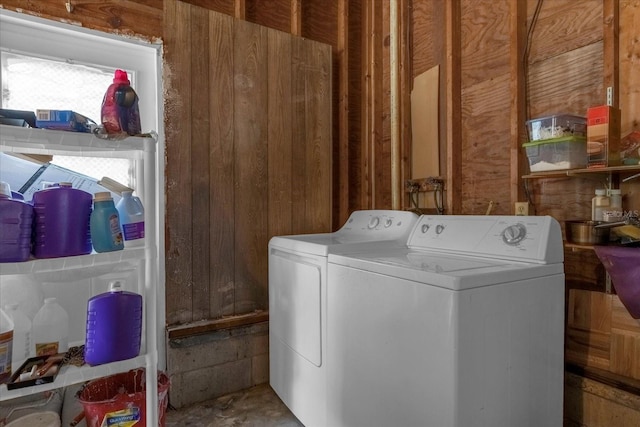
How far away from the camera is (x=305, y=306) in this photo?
5.78 feet

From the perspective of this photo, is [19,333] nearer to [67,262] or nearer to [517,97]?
[67,262]

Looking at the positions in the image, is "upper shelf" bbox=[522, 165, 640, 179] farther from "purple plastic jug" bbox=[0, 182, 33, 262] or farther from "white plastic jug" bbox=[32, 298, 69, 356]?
"white plastic jug" bbox=[32, 298, 69, 356]

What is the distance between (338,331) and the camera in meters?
1.55

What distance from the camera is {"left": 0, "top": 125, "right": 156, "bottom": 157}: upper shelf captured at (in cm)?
109

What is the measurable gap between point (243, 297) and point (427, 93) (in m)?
1.63

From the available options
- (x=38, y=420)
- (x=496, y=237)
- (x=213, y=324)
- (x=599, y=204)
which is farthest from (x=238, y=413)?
(x=599, y=204)

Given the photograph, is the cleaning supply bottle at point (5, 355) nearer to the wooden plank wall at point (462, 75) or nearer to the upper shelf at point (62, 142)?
the upper shelf at point (62, 142)

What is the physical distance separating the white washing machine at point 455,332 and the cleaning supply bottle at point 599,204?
225 millimetres

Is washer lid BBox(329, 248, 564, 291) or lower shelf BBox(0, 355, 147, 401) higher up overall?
washer lid BBox(329, 248, 564, 291)

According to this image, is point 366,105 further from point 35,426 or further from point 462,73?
point 35,426

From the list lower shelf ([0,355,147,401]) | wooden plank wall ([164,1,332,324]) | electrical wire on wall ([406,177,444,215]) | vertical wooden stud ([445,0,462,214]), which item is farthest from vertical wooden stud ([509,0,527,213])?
lower shelf ([0,355,147,401])

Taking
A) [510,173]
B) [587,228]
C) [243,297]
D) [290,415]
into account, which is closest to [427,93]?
[510,173]

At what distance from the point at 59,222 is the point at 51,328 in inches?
19.1

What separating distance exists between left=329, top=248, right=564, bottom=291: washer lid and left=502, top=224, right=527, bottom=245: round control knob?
83 mm
